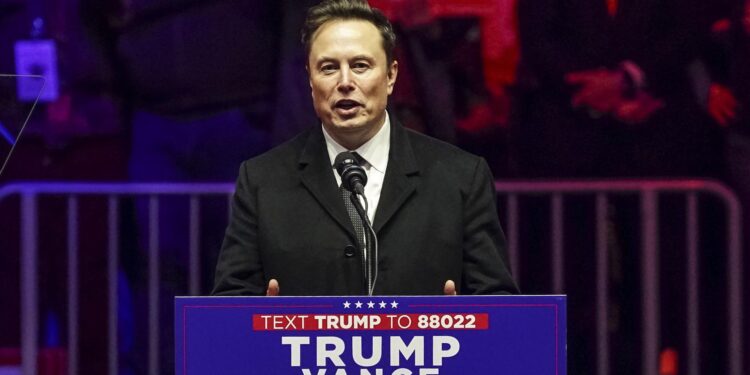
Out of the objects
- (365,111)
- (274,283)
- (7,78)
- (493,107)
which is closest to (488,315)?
(274,283)

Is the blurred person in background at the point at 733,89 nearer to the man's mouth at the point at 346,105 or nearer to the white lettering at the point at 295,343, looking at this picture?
the man's mouth at the point at 346,105

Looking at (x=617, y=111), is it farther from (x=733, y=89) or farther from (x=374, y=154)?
(x=374, y=154)

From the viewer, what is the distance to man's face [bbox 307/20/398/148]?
2.42m

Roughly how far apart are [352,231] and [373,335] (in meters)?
0.43

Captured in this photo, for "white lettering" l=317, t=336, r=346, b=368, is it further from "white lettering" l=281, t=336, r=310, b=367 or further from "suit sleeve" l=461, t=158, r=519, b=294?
"suit sleeve" l=461, t=158, r=519, b=294

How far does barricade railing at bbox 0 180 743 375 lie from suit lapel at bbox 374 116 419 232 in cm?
211

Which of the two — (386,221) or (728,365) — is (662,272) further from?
(386,221)

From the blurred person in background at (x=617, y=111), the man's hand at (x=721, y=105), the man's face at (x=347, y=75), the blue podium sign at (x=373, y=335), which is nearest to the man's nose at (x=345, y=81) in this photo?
the man's face at (x=347, y=75)

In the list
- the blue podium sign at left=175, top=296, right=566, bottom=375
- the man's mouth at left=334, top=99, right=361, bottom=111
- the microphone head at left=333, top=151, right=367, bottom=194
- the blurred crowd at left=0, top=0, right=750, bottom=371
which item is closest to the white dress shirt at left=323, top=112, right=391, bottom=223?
the man's mouth at left=334, top=99, right=361, bottom=111

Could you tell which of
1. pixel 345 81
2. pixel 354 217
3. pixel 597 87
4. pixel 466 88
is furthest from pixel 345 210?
pixel 597 87

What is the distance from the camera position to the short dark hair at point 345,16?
2.48m

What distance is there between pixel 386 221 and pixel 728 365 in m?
2.68

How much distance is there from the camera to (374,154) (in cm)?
252

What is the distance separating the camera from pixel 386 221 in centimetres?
241
